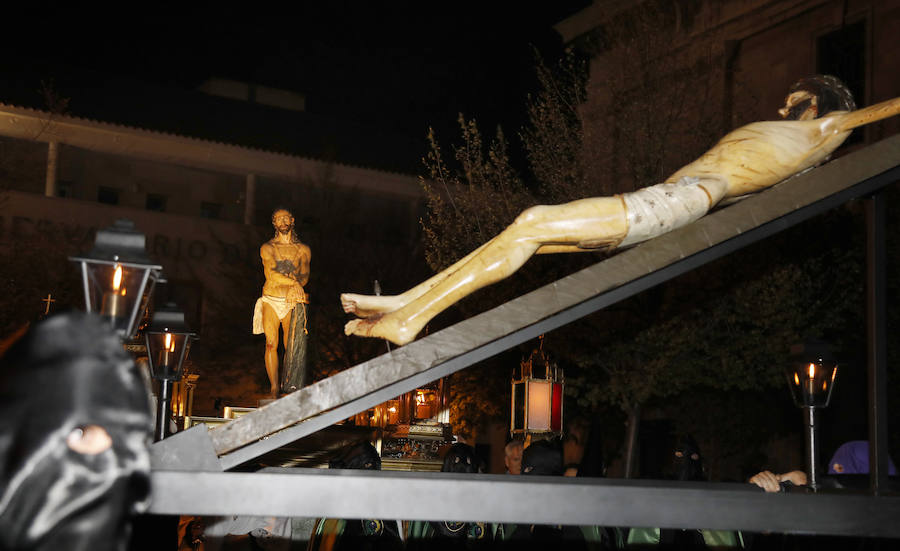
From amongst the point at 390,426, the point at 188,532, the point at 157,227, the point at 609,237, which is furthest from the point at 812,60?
the point at 157,227

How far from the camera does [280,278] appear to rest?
42.0 ft

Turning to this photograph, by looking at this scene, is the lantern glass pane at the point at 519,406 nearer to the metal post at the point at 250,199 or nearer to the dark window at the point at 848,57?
the dark window at the point at 848,57

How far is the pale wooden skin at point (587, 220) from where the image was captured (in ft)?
17.2

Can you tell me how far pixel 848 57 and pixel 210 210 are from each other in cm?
1965

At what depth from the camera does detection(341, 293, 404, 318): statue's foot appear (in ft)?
17.2

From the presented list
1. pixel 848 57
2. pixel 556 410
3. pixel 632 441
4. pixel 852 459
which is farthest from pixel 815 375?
pixel 848 57

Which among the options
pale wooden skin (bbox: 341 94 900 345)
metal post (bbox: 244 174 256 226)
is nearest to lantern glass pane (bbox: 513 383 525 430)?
pale wooden skin (bbox: 341 94 900 345)

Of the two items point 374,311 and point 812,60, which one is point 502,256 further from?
point 812,60

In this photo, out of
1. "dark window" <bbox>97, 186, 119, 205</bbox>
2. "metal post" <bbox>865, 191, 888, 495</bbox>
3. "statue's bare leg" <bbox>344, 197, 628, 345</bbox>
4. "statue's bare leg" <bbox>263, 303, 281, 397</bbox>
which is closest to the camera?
"metal post" <bbox>865, 191, 888, 495</bbox>

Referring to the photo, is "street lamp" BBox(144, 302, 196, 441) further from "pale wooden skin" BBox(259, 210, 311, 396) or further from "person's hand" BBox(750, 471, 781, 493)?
"person's hand" BBox(750, 471, 781, 493)

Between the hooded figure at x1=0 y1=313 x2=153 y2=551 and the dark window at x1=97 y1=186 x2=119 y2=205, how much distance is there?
91.2ft

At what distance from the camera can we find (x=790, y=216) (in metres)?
5.30

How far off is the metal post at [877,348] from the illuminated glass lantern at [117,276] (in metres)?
3.76

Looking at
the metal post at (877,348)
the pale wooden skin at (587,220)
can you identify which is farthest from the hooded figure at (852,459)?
the pale wooden skin at (587,220)
